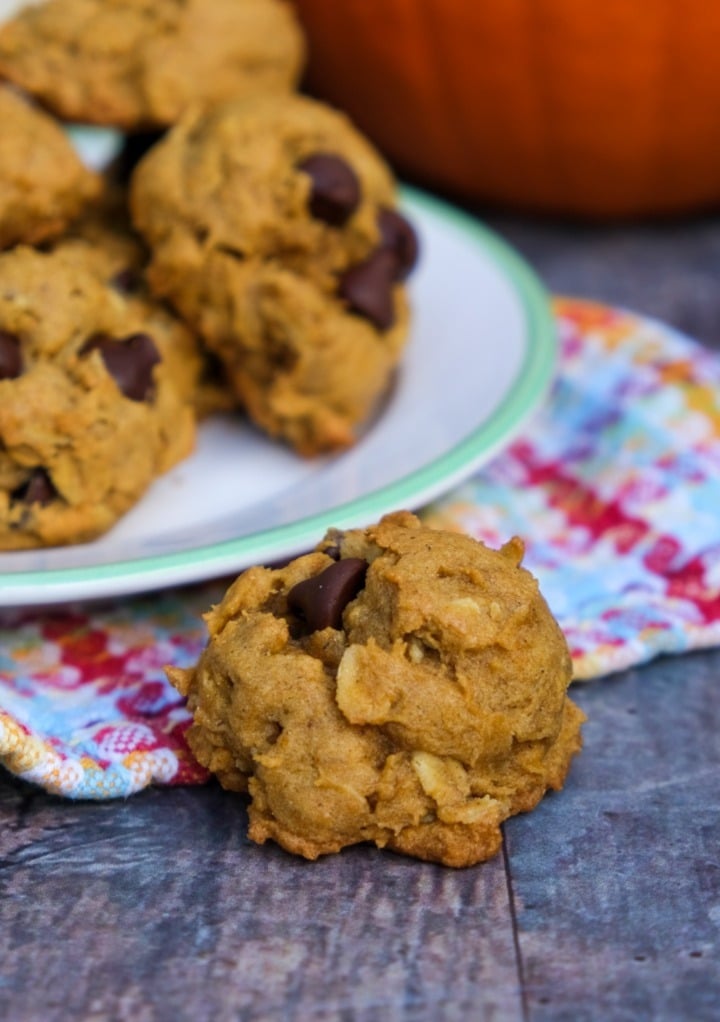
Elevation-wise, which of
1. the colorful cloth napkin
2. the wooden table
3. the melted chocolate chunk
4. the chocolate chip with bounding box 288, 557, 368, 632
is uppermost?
the chocolate chip with bounding box 288, 557, 368, 632

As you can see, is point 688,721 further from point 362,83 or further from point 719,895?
point 362,83

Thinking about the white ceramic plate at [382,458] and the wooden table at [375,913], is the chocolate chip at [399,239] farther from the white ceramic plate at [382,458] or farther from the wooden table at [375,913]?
the wooden table at [375,913]

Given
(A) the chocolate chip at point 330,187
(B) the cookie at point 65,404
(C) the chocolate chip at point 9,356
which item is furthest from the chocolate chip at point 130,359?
(A) the chocolate chip at point 330,187

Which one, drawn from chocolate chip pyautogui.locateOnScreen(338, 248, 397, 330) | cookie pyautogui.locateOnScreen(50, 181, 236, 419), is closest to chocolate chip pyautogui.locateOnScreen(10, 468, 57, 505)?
cookie pyautogui.locateOnScreen(50, 181, 236, 419)

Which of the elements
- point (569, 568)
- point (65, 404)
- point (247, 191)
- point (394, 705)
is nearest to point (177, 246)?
point (247, 191)

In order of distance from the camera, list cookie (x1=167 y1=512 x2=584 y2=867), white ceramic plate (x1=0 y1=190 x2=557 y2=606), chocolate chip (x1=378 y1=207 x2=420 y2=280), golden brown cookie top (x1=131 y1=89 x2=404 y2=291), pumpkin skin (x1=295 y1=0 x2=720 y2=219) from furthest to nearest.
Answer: pumpkin skin (x1=295 y1=0 x2=720 y2=219)
chocolate chip (x1=378 y1=207 x2=420 y2=280)
golden brown cookie top (x1=131 y1=89 x2=404 y2=291)
white ceramic plate (x1=0 y1=190 x2=557 y2=606)
cookie (x1=167 y1=512 x2=584 y2=867)

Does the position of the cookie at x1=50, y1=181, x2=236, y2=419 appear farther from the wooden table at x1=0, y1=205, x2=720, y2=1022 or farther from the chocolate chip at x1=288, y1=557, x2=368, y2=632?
the wooden table at x1=0, y1=205, x2=720, y2=1022
